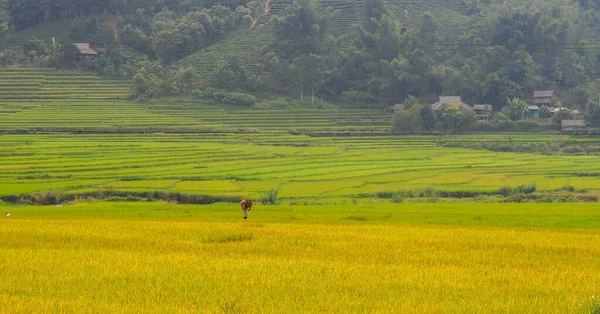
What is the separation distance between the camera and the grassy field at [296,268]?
7793mm

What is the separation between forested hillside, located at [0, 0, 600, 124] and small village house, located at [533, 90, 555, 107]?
111cm

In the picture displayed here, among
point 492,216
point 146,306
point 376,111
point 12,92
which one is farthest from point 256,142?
point 146,306

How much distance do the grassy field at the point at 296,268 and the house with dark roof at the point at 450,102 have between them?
34698mm

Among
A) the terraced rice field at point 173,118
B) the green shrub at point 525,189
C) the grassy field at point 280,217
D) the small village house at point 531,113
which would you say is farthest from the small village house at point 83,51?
the green shrub at point 525,189

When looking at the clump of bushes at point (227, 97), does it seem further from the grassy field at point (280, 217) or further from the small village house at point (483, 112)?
the small village house at point (483, 112)

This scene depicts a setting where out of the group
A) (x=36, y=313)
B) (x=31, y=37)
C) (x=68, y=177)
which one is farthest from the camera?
(x=31, y=37)

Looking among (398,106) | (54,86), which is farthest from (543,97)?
(54,86)

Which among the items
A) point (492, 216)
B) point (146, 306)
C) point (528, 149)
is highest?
point (146, 306)

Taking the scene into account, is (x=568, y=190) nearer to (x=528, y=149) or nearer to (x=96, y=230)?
(x=528, y=149)

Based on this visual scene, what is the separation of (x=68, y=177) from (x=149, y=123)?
1563 cm

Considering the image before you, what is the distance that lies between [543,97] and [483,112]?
5.52 meters

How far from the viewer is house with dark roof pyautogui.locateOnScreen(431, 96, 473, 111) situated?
50.1 metres

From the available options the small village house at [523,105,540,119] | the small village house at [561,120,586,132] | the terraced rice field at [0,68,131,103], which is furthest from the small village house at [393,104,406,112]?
the terraced rice field at [0,68,131,103]

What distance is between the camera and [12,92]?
2000 inches
